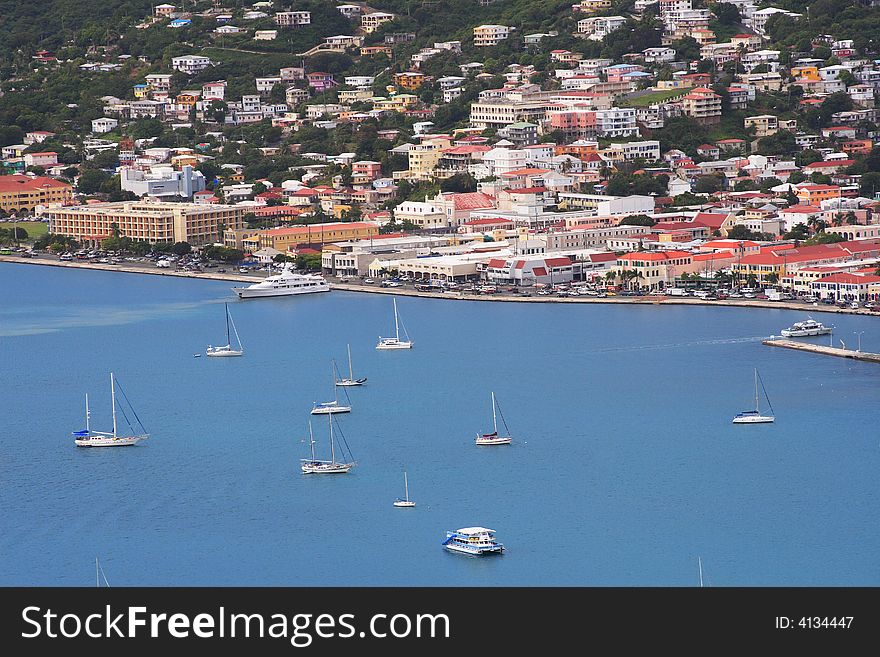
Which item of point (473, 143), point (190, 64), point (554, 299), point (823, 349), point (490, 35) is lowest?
point (823, 349)

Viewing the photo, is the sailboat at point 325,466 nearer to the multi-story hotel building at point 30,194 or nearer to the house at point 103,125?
the multi-story hotel building at point 30,194

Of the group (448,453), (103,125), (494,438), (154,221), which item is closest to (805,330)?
(494,438)

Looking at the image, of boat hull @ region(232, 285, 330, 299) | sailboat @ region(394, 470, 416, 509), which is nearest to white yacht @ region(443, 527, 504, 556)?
sailboat @ region(394, 470, 416, 509)

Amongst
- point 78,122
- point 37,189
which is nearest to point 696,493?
→ point 37,189

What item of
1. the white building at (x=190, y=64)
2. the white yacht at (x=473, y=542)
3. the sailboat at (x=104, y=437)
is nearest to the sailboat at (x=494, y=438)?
the sailboat at (x=104, y=437)

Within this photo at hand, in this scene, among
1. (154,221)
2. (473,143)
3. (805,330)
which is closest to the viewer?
(805,330)

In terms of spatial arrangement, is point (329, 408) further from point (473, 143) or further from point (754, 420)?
point (473, 143)
